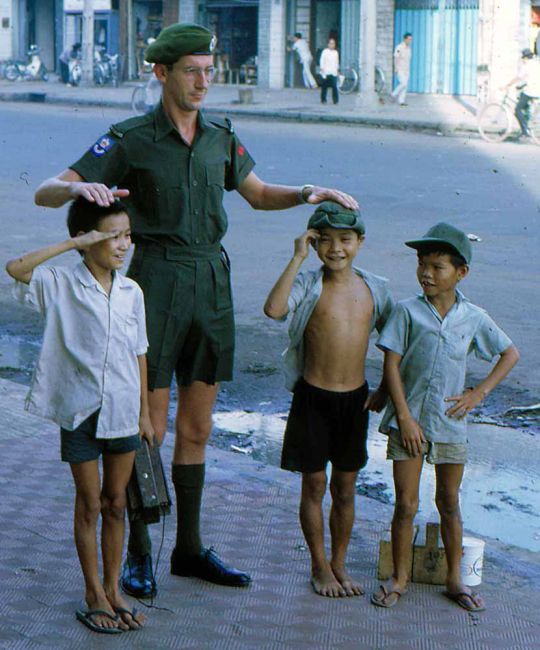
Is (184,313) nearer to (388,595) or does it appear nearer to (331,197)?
(331,197)

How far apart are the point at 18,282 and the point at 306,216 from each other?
9.82 meters

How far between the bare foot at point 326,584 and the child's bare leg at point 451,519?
363 mm

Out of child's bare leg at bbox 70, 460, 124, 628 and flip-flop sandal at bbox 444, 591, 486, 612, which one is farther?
flip-flop sandal at bbox 444, 591, 486, 612

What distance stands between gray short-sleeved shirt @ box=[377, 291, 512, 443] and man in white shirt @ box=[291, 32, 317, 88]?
110 feet

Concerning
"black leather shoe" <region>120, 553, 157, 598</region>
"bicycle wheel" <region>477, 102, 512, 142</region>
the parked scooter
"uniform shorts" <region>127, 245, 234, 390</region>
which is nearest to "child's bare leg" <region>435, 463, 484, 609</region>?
"uniform shorts" <region>127, 245, 234, 390</region>

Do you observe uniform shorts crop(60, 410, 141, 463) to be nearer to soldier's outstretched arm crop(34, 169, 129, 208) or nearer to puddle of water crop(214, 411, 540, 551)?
soldier's outstretched arm crop(34, 169, 129, 208)

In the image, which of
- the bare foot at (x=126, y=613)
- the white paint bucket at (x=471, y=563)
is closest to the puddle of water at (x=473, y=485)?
the white paint bucket at (x=471, y=563)

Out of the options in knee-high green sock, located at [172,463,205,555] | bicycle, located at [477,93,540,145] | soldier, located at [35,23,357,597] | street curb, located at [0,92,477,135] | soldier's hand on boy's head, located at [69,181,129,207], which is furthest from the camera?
street curb, located at [0,92,477,135]

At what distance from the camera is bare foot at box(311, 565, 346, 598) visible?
4125mm

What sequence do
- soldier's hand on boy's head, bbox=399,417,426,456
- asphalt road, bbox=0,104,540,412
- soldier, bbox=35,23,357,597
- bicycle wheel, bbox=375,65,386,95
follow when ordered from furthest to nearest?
bicycle wheel, bbox=375,65,386,95 → asphalt road, bbox=0,104,540,412 → soldier, bbox=35,23,357,597 → soldier's hand on boy's head, bbox=399,417,426,456

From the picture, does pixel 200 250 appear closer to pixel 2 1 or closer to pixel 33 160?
pixel 33 160

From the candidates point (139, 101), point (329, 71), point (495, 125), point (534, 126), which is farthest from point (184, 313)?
point (329, 71)

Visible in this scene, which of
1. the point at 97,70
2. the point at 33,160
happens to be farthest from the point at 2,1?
the point at 33,160

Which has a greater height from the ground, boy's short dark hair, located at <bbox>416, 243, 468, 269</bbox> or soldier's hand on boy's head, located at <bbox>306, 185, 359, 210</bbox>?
soldier's hand on boy's head, located at <bbox>306, 185, 359, 210</bbox>
